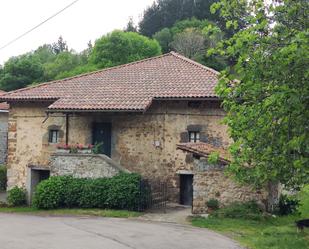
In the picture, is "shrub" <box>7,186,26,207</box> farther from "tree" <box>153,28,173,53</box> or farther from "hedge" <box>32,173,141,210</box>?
"tree" <box>153,28,173,53</box>

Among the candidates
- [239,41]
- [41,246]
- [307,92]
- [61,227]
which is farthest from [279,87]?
[61,227]

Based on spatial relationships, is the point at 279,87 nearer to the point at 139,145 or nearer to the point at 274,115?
the point at 274,115

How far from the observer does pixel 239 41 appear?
7480 mm

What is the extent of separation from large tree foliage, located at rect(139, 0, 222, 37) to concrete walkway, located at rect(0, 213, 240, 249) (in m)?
55.1

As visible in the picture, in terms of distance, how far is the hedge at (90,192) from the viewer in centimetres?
1767

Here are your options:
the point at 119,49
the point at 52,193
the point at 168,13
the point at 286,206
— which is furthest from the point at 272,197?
the point at 168,13

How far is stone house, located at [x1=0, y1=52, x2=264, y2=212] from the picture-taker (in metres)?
20.1

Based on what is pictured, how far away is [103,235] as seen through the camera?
12.8m

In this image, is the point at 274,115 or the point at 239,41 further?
the point at 274,115

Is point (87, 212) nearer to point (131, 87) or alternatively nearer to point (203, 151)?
point (203, 151)

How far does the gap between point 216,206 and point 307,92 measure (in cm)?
957

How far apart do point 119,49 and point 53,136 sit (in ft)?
85.5

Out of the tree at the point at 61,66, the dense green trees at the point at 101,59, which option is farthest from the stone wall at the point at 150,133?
the tree at the point at 61,66

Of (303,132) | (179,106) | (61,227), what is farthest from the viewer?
(179,106)
